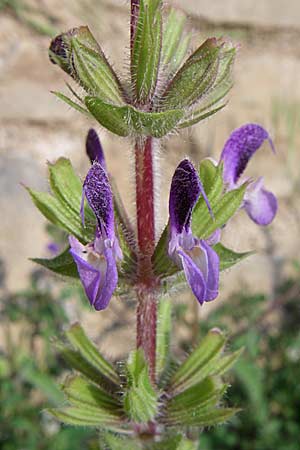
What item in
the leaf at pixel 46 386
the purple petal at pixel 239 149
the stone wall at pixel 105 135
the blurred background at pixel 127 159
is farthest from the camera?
the stone wall at pixel 105 135

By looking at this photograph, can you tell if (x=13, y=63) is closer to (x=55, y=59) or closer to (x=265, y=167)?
(x=265, y=167)

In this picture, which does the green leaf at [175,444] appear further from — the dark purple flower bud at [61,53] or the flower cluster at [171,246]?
the dark purple flower bud at [61,53]

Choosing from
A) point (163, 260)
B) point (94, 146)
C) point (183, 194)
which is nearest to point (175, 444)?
point (163, 260)

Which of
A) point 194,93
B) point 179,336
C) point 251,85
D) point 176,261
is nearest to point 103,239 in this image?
point 176,261

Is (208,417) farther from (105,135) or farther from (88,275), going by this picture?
(105,135)

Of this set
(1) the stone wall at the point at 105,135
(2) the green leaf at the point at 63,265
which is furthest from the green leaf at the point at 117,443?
(1) the stone wall at the point at 105,135

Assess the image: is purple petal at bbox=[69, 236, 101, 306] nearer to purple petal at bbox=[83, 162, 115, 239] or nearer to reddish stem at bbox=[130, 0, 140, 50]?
purple petal at bbox=[83, 162, 115, 239]
